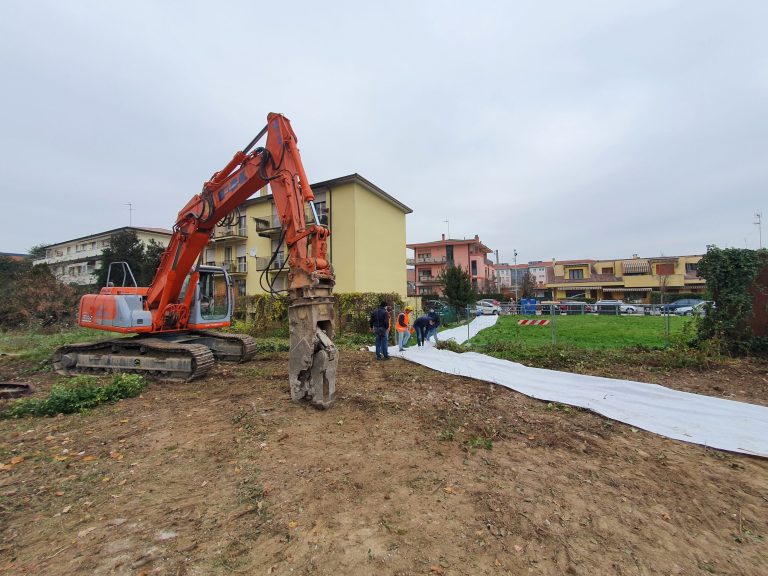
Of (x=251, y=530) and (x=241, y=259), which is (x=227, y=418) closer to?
(x=251, y=530)

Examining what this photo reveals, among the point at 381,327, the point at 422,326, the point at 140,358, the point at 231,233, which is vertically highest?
the point at 231,233

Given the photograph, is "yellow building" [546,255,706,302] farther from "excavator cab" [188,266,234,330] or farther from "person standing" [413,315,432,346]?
"excavator cab" [188,266,234,330]

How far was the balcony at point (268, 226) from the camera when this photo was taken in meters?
27.7

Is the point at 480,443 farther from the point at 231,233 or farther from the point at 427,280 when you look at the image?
the point at 427,280

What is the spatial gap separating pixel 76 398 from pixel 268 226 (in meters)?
23.8

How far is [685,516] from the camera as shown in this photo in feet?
10.7

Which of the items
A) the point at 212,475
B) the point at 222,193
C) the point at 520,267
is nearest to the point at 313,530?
the point at 212,475

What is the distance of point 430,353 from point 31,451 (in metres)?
8.93

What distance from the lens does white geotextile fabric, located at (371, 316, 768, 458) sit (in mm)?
4918

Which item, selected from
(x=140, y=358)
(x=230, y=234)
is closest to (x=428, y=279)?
(x=230, y=234)

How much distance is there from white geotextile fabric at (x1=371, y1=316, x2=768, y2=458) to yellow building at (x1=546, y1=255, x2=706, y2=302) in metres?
48.9

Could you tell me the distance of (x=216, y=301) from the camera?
10.4 meters

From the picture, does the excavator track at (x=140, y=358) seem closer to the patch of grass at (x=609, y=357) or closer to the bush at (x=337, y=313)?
the patch of grass at (x=609, y=357)

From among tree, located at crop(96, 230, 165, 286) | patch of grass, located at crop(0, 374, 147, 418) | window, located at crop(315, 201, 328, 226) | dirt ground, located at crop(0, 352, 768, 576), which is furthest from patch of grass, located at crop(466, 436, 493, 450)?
tree, located at crop(96, 230, 165, 286)
